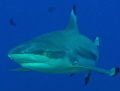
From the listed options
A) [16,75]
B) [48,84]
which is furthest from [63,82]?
[16,75]

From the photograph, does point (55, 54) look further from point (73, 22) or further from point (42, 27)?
point (42, 27)

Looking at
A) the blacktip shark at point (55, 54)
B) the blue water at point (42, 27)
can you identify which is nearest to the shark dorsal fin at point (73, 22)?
the blacktip shark at point (55, 54)

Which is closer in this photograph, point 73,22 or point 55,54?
point 55,54

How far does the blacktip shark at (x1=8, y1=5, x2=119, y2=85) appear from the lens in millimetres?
2234

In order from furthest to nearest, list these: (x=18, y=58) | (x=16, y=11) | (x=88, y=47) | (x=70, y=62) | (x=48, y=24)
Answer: (x=48, y=24)
(x=16, y=11)
(x=88, y=47)
(x=70, y=62)
(x=18, y=58)

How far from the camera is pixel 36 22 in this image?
18.4m

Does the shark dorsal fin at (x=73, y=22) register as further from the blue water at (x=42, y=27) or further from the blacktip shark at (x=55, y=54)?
the blue water at (x=42, y=27)

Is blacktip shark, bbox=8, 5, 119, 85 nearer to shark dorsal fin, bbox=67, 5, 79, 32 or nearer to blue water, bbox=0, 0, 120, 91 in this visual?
shark dorsal fin, bbox=67, 5, 79, 32

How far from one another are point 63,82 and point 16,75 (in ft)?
12.3

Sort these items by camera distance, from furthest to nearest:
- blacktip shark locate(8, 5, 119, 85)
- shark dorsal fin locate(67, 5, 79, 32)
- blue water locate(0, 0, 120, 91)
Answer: blue water locate(0, 0, 120, 91), shark dorsal fin locate(67, 5, 79, 32), blacktip shark locate(8, 5, 119, 85)

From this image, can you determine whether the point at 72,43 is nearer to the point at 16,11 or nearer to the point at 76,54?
the point at 76,54

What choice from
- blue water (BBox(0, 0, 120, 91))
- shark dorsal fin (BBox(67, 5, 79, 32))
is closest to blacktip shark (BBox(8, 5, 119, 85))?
shark dorsal fin (BBox(67, 5, 79, 32))

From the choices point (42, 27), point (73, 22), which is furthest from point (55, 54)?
point (42, 27)

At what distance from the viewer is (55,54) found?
2.46 meters
